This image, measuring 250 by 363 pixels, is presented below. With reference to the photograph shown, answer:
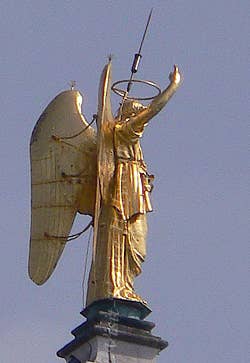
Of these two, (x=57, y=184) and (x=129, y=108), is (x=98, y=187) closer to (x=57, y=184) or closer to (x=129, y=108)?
(x=57, y=184)

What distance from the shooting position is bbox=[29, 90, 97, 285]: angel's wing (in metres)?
26.1

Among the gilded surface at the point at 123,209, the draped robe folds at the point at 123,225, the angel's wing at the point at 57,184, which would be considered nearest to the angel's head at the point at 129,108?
the gilded surface at the point at 123,209

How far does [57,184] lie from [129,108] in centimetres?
133

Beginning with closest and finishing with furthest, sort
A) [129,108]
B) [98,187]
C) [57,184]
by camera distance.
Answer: [98,187]
[57,184]
[129,108]

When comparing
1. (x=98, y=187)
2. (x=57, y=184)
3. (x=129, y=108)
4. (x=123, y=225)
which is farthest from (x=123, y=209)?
(x=129, y=108)

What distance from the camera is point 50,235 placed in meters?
26.1

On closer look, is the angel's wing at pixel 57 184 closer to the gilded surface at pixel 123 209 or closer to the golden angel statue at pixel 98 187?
the golden angel statue at pixel 98 187

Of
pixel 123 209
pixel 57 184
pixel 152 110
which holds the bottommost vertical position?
pixel 123 209

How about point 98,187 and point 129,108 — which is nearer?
point 98,187

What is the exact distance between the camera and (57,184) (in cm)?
2627

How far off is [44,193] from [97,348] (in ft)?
7.10

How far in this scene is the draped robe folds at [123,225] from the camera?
25.8m

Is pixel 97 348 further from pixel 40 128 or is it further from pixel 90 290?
pixel 40 128

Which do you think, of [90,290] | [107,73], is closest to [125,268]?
[90,290]
